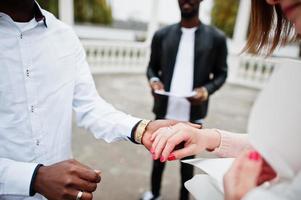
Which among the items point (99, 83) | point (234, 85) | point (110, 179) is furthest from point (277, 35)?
point (234, 85)

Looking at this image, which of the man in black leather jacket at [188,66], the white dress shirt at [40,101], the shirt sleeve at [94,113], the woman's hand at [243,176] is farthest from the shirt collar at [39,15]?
the man in black leather jacket at [188,66]

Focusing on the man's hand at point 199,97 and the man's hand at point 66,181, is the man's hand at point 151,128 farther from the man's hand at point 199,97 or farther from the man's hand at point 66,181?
the man's hand at point 199,97

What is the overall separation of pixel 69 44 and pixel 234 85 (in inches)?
215

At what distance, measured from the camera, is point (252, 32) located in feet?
3.23

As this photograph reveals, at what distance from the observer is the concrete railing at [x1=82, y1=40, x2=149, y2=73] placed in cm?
601

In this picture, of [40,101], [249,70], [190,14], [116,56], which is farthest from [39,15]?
[249,70]

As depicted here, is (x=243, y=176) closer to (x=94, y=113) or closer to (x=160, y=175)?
(x=94, y=113)

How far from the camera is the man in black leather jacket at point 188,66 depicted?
6.24ft

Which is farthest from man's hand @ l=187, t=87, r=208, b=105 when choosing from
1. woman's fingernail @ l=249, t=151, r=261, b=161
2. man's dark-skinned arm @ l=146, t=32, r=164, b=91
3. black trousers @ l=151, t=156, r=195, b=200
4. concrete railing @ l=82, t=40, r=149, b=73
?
concrete railing @ l=82, t=40, r=149, b=73

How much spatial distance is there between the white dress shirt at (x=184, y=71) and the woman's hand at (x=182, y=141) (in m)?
1.05

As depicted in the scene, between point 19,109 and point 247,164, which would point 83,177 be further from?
point 247,164

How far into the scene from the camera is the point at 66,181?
2.62 ft

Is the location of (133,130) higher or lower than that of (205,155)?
higher

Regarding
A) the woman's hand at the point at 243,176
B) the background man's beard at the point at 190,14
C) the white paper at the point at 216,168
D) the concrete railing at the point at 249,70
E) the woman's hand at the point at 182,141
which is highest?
the background man's beard at the point at 190,14
